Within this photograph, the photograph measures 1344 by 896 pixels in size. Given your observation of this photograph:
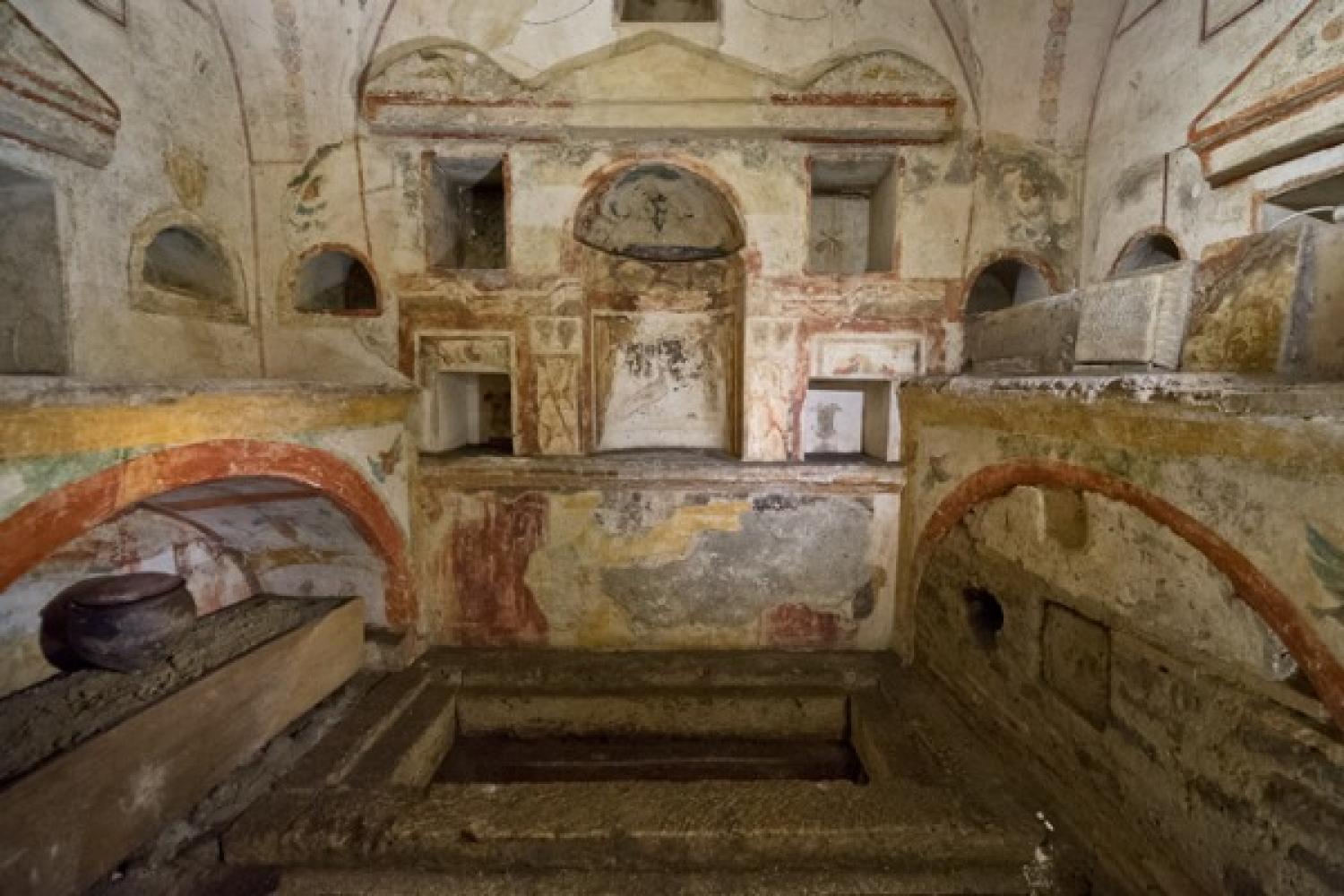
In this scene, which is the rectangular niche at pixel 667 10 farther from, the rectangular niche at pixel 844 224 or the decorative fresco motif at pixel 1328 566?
the decorative fresco motif at pixel 1328 566

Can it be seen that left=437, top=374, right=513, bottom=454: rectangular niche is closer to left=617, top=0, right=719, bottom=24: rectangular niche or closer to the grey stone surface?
the grey stone surface

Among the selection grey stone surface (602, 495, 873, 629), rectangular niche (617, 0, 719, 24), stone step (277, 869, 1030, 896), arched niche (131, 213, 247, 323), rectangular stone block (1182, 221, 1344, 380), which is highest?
rectangular niche (617, 0, 719, 24)

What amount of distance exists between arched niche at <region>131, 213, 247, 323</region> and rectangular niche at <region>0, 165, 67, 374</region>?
0.45 meters

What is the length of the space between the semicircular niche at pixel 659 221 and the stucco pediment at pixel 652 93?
0.76m

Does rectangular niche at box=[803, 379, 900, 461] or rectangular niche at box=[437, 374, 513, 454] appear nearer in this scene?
rectangular niche at box=[437, 374, 513, 454]

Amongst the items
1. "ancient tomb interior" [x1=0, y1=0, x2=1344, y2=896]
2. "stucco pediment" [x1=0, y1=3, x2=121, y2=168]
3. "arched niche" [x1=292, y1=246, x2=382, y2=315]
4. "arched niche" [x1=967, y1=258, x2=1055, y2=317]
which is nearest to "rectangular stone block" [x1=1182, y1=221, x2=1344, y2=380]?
"ancient tomb interior" [x1=0, y1=0, x2=1344, y2=896]

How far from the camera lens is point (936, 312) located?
A: 16.8 ft

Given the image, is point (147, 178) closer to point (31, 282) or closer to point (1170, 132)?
point (31, 282)

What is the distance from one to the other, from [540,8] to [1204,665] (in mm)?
6295

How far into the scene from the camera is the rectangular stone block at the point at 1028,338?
3697 millimetres

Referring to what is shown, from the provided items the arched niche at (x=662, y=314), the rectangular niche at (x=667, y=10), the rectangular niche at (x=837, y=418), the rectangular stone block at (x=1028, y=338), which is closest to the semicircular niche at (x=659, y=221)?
the arched niche at (x=662, y=314)

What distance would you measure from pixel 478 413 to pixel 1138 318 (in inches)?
224

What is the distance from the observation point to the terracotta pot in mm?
3301

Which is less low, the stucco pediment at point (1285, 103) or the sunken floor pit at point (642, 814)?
the stucco pediment at point (1285, 103)
